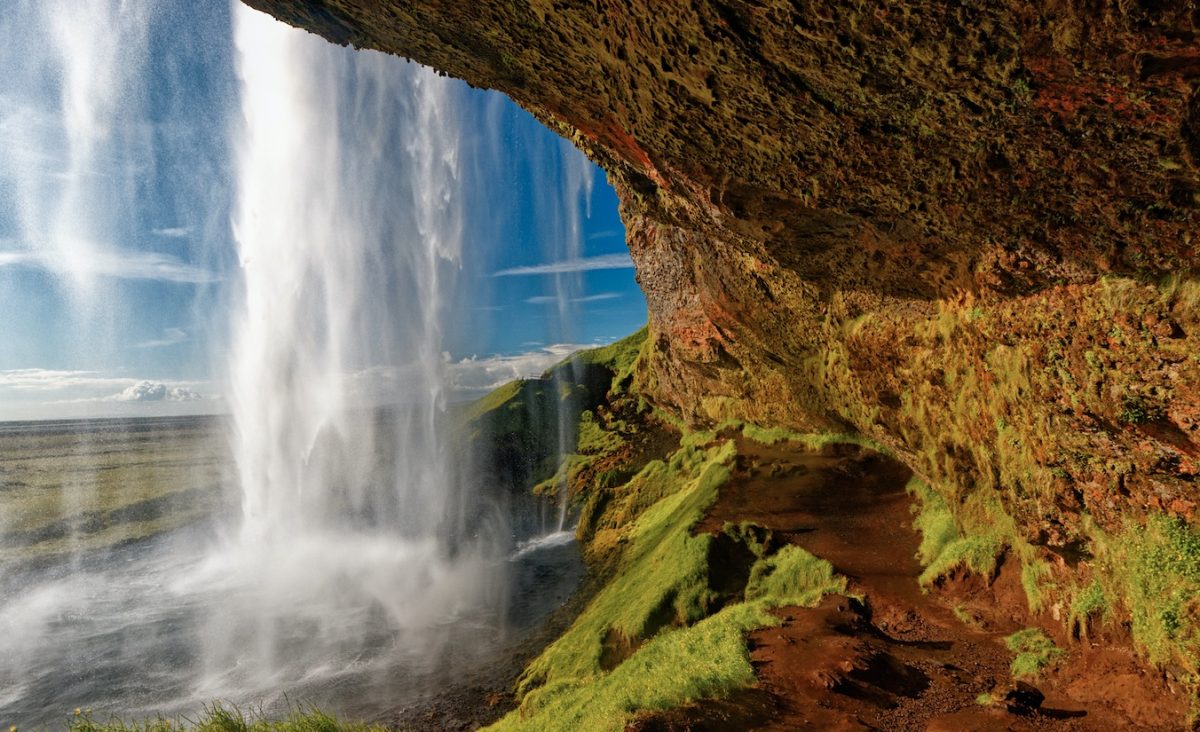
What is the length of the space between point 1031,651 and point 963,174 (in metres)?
8.21

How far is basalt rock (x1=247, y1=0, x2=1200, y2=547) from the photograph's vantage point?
15.6 ft

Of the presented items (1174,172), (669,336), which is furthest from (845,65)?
(669,336)

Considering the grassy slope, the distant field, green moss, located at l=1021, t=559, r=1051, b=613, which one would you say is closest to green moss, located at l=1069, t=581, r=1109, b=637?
green moss, located at l=1021, t=559, r=1051, b=613

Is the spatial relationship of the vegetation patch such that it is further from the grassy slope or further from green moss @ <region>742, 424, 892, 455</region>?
green moss @ <region>742, 424, 892, 455</region>

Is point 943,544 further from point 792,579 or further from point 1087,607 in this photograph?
point 1087,607

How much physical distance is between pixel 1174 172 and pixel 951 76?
91.9 inches

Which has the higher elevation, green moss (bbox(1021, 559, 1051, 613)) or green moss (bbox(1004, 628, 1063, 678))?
green moss (bbox(1021, 559, 1051, 613))

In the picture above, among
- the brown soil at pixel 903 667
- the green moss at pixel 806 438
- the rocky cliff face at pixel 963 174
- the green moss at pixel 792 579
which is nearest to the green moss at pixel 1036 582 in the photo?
the rocky cliff face at pixel 963 174

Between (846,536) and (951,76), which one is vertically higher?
(951,76)

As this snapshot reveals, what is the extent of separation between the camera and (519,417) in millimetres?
41875

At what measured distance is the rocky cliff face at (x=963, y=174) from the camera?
477cm

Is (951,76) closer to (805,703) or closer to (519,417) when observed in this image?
(805,703)

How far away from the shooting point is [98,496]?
44.4m

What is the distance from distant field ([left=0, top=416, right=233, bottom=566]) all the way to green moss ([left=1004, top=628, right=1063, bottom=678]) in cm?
4264
